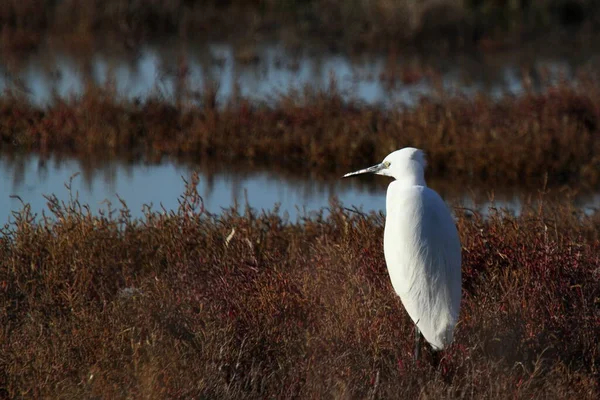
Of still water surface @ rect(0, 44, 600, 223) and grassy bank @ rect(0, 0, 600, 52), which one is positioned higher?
grassy bank @ rect(0, 0, 600, 52)

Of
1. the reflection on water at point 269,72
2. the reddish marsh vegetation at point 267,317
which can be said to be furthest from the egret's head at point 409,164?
the reflection on water at point 269,72

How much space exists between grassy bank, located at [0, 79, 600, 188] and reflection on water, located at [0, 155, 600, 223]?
0.34 m

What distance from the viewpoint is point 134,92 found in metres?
13.7

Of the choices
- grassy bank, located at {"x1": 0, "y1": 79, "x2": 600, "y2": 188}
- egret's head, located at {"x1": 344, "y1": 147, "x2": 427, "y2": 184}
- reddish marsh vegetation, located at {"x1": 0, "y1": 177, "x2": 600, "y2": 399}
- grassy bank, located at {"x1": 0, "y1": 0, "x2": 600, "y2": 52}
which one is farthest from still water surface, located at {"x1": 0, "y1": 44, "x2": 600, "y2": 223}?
egret's head, located at {"x1": 344, "y1": 147, "x2": 427, "y2": 184}

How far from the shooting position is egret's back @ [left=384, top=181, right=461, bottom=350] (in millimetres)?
4457

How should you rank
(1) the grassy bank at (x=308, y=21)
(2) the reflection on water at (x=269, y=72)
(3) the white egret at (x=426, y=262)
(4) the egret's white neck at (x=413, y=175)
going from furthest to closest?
(1) the grassy bank at (x=308, y=21)
(2) the reflection on water at (x=269, y=72)
(4) the egret's white neck at (x=413, y=175)
(3) the white egret at (x=426, y=262)

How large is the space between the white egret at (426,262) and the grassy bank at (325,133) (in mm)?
5965

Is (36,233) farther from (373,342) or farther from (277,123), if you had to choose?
(277,123)

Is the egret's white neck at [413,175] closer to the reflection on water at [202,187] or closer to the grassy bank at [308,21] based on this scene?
the reflection on water at [202,187]

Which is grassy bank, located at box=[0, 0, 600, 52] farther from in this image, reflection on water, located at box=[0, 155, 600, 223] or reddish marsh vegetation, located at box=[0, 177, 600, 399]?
reddish marsh vegetation, located at box=[0, 177, 600, 399]

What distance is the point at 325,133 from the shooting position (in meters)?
11.0

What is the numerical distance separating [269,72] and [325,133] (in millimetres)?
5662

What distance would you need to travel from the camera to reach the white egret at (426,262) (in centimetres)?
446

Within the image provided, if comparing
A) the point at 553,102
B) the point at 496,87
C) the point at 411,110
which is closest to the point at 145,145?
the point at 411,110
